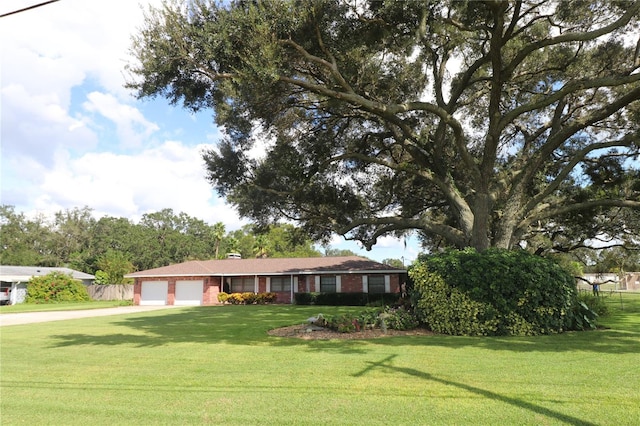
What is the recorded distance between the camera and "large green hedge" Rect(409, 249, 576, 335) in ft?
34.9

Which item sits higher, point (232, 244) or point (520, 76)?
point (520, 76)

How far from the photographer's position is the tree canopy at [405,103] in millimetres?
9766

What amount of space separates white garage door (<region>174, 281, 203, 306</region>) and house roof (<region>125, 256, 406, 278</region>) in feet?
3.31

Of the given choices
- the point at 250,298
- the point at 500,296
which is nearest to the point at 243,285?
the point at 250,298

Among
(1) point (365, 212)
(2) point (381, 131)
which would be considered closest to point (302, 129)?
(2) point (381, 131)

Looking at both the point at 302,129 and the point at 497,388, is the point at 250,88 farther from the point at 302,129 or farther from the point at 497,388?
the point at 497,388

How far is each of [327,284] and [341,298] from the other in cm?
221

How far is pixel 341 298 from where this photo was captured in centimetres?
2723

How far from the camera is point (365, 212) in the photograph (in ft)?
53.9

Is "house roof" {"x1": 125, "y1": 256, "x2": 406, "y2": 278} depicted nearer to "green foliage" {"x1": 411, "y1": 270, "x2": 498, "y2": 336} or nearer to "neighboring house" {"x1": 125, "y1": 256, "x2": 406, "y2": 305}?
"neighboring house" {"x1": 125, "y1": 256, "x2": 406, "y2": 305}

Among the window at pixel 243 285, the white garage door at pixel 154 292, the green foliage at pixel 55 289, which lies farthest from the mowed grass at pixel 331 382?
the green foliage at pixel 55 289

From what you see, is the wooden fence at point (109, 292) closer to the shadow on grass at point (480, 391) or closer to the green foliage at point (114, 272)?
the green foliage at point (114, 272)

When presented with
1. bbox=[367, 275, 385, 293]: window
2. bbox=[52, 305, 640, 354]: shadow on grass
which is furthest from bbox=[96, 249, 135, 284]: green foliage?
bbox=[52, 305, 640, 354]: shadow on grass

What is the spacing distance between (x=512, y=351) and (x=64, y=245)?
60718mm
